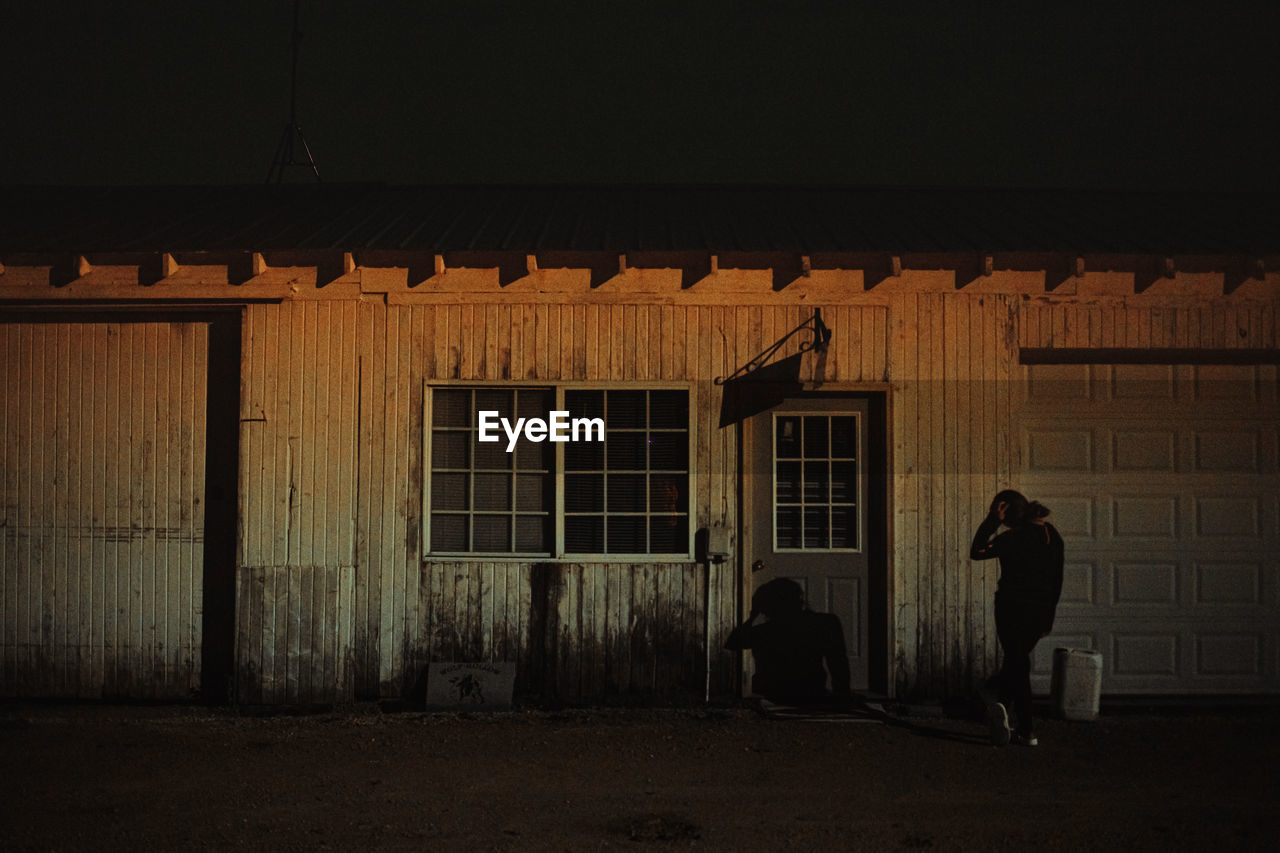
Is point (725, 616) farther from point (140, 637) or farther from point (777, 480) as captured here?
point (140, 637)

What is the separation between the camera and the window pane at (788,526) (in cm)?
763

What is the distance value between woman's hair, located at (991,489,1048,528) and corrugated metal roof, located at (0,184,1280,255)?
5.94ft

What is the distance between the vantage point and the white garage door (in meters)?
7.65

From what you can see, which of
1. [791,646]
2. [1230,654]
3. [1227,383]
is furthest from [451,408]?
[1230,654]

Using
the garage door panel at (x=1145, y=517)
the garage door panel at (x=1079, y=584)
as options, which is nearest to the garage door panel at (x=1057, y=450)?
the garage door panel at (x=1145, y=517)

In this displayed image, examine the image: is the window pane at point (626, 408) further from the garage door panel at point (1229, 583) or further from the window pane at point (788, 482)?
the garage door panel at point (1229, 583)

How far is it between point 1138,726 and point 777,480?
2933 mm

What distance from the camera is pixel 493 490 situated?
762cm

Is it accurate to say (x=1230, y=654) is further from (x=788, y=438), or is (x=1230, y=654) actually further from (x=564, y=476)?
→ (x=564, y=476)

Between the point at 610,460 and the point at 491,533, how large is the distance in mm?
1026

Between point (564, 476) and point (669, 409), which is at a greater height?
point (669, 409)

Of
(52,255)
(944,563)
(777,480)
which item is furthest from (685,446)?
(52,255)

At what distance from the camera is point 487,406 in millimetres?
7629

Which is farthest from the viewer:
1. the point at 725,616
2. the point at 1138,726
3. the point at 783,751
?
the point at 725,616
